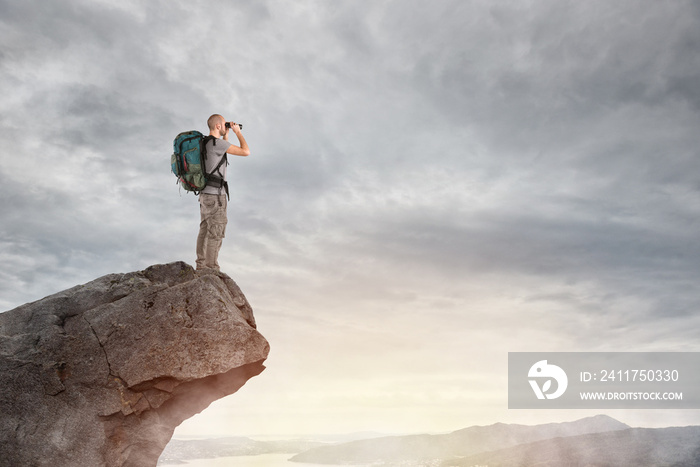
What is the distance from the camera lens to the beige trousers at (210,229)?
64.8 feet

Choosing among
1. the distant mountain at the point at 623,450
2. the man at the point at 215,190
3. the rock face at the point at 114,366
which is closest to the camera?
the rock face at the point at 114,366

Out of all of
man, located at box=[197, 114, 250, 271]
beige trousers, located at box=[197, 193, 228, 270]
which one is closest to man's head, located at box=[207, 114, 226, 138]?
man, located at box=[197, 114, 250, 271]

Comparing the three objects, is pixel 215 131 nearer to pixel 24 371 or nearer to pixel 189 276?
pixel 189 276

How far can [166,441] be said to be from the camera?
18094 millimetres

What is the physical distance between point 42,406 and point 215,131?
10763 mm

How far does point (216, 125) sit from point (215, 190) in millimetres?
2427

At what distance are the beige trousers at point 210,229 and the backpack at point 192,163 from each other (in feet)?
1.83

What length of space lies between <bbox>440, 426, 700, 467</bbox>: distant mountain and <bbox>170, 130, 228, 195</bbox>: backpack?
5063 inches

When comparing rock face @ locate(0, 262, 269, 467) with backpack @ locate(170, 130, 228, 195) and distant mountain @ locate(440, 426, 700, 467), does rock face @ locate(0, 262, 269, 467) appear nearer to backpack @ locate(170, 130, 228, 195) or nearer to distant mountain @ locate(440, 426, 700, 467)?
backpack @ locate(170, 130, 228, 195)

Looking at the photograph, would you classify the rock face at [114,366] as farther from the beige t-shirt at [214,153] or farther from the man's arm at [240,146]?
the man's arm at [240,146]

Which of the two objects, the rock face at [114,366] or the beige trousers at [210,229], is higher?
the beige trousers at [210,229]

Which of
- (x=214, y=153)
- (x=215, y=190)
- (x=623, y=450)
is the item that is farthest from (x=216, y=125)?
(x=623, y=450)

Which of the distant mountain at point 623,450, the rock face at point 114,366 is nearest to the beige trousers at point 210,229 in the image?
the rock face at point 114,366

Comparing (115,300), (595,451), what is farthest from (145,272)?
(595,451)
